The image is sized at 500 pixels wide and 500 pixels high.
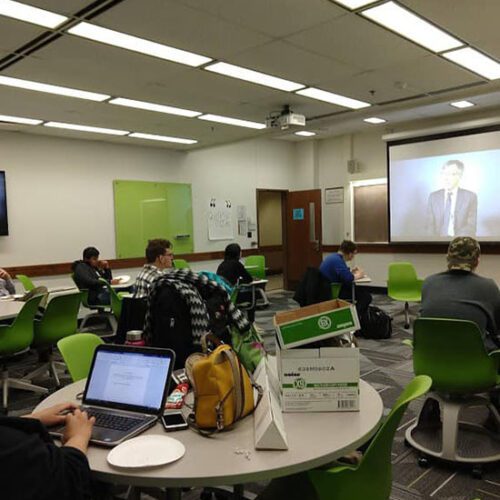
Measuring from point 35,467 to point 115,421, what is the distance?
504 mm

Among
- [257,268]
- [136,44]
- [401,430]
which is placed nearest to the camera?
[401,430]

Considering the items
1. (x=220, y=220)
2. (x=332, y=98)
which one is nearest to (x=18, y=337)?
(x=332, y=98)

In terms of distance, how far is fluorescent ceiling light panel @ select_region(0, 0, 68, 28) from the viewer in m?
3.08

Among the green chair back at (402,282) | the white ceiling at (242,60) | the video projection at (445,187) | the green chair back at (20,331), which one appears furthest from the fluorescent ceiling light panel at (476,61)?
the green chair back at (20,331)

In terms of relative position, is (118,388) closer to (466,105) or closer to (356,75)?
(356,75)

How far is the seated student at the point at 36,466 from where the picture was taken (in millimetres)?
1081

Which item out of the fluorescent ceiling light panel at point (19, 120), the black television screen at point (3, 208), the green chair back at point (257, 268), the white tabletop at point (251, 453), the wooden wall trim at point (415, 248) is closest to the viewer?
the white tabletop at point (251, 453)

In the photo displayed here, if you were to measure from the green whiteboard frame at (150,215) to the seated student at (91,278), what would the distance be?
1.44m

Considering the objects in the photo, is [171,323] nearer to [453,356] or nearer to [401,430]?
[453,356]

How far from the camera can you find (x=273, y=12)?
10.7 ft

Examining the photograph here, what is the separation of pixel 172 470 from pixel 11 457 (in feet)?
1.43

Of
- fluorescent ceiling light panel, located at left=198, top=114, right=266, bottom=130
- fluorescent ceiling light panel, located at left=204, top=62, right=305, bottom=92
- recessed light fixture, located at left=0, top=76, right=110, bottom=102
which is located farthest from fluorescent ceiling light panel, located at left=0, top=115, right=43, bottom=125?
fluorescent ceiling light panel, located at left=204, top=62, right=305, bottom=92

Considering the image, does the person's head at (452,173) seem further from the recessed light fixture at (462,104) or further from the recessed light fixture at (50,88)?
the recessed light fixture at (50,88)

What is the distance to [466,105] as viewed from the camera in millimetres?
7027
